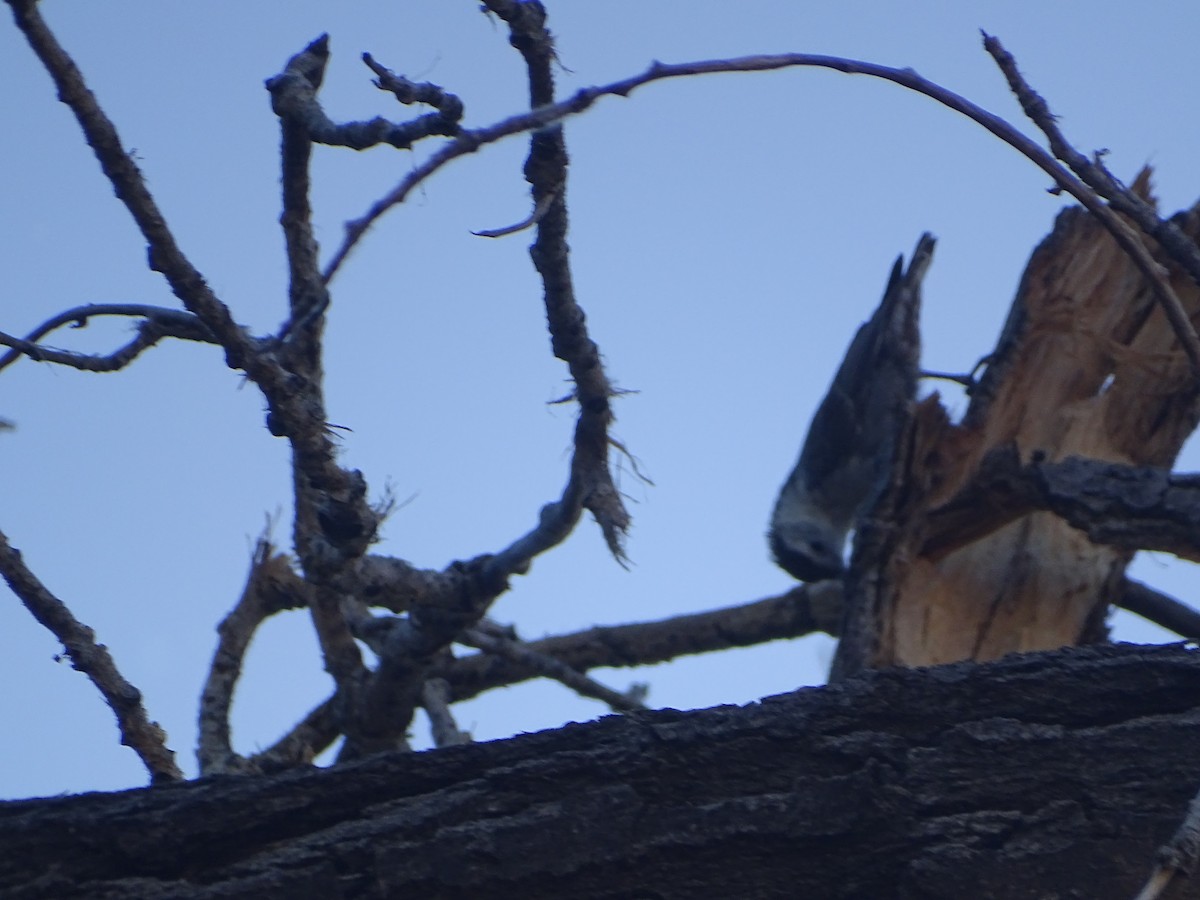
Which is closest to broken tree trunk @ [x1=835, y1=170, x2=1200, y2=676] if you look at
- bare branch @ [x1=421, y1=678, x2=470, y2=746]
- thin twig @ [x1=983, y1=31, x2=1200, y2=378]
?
bare branch @ [x1=421, y1=678, x2=470, y2=746]

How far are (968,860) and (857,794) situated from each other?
176mm

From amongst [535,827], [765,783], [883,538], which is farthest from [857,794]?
[883,538]

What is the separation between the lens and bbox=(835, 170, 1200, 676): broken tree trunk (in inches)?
167

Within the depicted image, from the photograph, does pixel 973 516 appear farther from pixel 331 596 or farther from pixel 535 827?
pixel 535 827

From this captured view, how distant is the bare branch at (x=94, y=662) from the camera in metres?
2.74

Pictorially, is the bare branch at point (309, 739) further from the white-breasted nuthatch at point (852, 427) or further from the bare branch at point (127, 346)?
the white-breasted nuthatch at point (852, 427)

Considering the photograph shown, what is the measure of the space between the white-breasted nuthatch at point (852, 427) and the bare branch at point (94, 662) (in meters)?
5.46

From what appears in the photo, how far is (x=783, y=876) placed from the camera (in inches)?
80.7

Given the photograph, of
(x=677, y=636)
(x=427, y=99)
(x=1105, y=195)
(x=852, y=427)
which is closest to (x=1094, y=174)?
(x=1105, y=195)

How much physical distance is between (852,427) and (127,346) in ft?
19.5

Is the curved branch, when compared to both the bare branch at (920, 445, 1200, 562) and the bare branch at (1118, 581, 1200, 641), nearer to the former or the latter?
the bare branch at (920, 445, 1200, 562)

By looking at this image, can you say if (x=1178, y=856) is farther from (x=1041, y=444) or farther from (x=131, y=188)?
(x=1041, y=444)

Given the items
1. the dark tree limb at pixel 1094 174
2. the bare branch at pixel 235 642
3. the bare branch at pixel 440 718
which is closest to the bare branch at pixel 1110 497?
the dark tree limb at pixel 1094 174

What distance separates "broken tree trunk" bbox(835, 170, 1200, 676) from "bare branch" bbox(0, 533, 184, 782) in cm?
204
